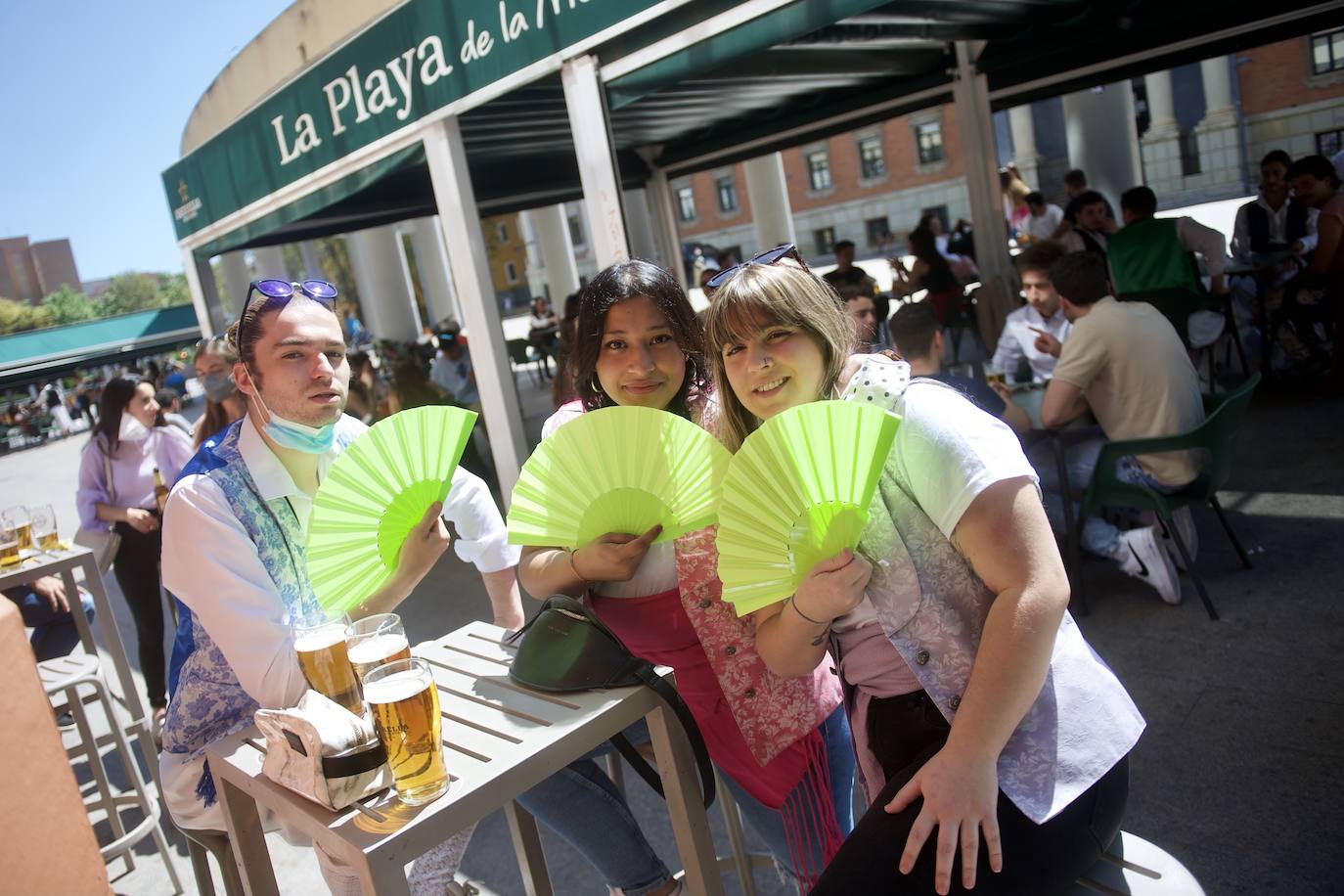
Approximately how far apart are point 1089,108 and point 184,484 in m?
11.0

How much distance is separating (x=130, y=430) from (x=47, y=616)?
97 centimetres

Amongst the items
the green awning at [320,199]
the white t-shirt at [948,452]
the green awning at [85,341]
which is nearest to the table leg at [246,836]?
the white t-shirt at [948,452]

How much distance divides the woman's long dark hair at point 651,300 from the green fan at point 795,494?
0.66 metres

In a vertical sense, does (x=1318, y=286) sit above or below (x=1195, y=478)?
above

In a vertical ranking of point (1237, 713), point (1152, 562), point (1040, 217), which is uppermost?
point (1040, 217)

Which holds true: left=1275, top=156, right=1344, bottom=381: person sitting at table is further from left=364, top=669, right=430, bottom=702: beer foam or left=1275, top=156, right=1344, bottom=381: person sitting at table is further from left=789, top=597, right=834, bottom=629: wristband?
left=364, top=669, right=430, bottom=702: beer foam

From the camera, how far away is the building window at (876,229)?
1287 inches

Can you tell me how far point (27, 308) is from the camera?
67.5 meters

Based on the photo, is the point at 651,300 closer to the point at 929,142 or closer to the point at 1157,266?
the point at 1157,266

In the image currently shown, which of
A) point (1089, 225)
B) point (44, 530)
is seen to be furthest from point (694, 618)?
point (1089, 225)

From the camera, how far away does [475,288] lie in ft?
14.9

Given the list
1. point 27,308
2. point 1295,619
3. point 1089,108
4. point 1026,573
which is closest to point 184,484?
point 1026,573

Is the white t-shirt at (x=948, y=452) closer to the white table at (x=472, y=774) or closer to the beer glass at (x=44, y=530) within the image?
the white table at (x=472, y=774)

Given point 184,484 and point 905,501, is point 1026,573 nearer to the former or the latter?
point 905,501
